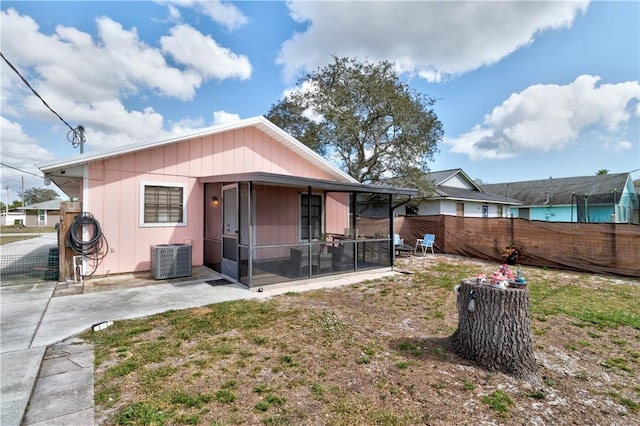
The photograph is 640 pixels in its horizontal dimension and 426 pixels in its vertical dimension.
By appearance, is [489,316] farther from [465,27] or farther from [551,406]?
[465,27]

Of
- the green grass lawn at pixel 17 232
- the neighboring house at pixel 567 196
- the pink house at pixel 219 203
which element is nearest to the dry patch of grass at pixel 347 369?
the pink house at pixel 219 203

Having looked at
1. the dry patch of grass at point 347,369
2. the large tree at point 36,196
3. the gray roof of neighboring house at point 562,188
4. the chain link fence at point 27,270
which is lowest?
the dry patch of grass at point 347,369

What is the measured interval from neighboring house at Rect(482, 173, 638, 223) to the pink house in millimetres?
16739

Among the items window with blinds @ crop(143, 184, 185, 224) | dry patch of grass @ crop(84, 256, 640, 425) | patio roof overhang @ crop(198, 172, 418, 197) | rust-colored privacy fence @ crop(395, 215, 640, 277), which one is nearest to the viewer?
dry patch of grass @ crop(84, 256, 640, 425)

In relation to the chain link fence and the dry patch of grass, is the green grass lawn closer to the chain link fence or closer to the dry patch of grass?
the chain link fence

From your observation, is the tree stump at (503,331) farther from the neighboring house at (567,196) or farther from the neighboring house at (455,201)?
the neighboring house at (567,196)

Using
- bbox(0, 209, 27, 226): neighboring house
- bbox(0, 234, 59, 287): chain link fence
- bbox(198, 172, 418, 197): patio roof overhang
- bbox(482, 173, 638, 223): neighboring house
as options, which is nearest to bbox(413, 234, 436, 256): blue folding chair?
bbox(198, 172, 418, 197): patio roof overhang

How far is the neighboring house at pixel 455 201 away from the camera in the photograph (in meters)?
16.4

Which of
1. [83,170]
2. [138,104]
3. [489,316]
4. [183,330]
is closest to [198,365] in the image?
[183,330]

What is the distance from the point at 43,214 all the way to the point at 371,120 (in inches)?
1786

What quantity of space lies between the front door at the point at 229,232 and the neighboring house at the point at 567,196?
751 inches

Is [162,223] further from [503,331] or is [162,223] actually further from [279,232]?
[503,331]

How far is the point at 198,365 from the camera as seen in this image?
315cm

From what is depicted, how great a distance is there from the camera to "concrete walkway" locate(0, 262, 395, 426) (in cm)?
245
